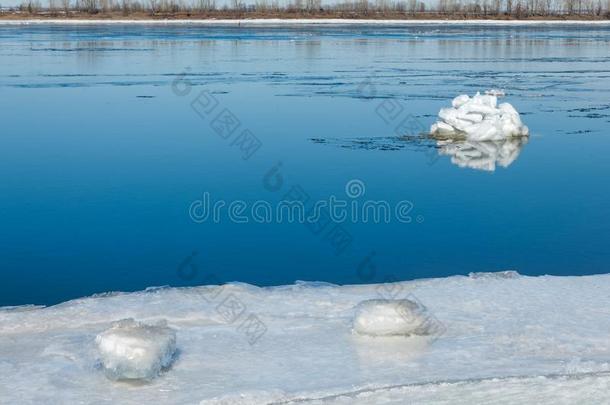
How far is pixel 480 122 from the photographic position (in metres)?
9.49

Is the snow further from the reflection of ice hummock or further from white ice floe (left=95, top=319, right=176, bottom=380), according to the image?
the reflection of ice hummock

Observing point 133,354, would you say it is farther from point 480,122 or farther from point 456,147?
point 480,122

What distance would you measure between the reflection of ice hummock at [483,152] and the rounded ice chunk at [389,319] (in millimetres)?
4265

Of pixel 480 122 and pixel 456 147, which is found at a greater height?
pixel 480 122

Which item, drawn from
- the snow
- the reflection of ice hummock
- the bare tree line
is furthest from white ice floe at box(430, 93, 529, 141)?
the bare tree line

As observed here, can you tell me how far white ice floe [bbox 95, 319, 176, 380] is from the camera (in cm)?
338

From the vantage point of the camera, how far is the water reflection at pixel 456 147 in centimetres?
830

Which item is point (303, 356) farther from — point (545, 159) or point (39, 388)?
point (545, 159)

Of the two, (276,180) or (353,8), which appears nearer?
(276,180)

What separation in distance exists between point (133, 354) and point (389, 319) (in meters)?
1.09

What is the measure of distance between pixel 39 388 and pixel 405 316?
149cm

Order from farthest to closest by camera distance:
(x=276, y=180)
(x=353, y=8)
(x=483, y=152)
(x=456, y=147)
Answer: (x=353, y=8) < (x=456, y=147) < (x=483, y=152) < (x=276, y=180)

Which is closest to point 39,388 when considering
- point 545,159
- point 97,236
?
point 97,236

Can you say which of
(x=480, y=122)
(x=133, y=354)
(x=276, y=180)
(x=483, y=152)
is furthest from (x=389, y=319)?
(x=480, y=122)
